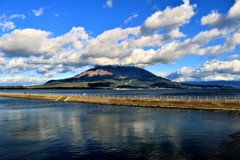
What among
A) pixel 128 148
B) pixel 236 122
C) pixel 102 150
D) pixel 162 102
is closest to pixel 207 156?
pixel 128 148

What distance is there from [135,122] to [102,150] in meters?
32.8

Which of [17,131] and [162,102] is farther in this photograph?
[162,102]

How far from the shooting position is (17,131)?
66500 mm

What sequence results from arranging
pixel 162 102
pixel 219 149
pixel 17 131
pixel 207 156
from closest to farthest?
pixel 207 156 → pixel 219 149 → pixel 17 131 → pixel 162 102

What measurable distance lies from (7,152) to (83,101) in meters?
114

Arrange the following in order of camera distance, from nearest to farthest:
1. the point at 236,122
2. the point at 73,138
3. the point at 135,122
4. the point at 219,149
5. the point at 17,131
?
the point at 219,149 < the point at 73,138 < the point at 17,131 < the point at 236,122 < the point at 135,122

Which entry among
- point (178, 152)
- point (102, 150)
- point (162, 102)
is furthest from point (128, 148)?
point (162, 102)

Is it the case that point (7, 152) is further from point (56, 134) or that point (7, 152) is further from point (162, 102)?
point (162, 102)

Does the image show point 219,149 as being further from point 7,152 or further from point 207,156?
point 7,152

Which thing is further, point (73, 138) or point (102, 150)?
point (73, 138)

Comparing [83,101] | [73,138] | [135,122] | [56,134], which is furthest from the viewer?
[83,101]

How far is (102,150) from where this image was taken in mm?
46656

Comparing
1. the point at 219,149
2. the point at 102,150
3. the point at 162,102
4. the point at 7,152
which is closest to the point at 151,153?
the point at 102,150

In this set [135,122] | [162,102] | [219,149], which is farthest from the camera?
[162,102]
